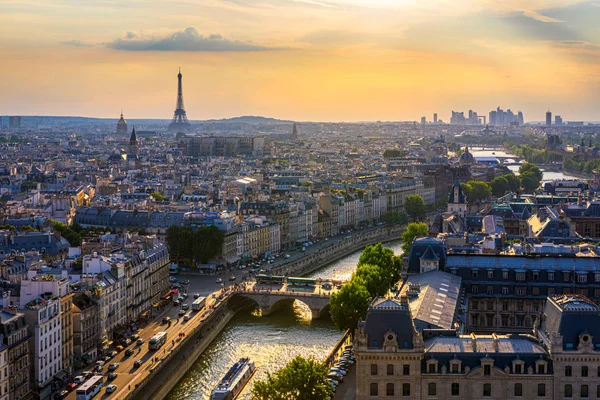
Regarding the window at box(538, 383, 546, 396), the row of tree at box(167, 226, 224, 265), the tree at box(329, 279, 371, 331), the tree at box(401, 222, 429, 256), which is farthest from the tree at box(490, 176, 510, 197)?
the window at box(538, 383, 546, 396)

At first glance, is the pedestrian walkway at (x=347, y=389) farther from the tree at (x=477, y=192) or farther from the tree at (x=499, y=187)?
the tree at (x=499, y=187)

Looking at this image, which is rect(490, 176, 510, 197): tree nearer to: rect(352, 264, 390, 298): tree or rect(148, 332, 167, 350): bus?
rect(352, 264, 390, 298): tree

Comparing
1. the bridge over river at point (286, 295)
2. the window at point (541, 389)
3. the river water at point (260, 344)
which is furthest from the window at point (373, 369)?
the bridge over river at point (286, 295)

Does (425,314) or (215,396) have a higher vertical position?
(425,314)

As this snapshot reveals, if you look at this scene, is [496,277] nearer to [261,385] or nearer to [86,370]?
[261,385]

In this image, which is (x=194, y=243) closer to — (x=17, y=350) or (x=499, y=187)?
(x=17, y=350)

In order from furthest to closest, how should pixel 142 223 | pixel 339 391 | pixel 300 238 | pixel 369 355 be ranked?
pixel 300 238 < pixel 142 223 < pixel 339 391 < pixel 369 355

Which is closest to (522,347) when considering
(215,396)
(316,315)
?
(215,396)
